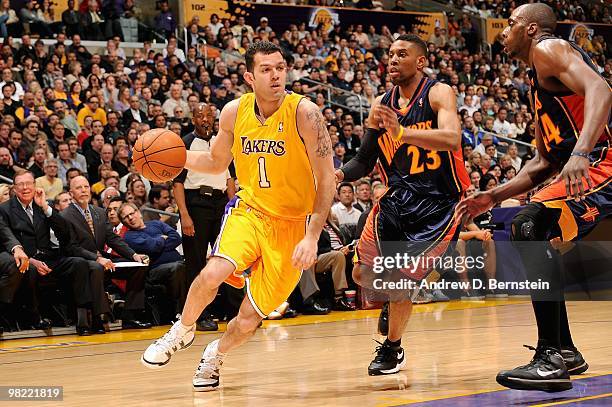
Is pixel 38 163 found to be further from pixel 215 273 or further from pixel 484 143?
pixel 484 143

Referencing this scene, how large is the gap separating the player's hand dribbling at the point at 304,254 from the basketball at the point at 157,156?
0.95 metres

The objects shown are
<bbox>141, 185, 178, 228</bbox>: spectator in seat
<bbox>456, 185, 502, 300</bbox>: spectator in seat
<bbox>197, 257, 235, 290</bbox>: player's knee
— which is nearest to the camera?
<bbox>197, 257, 235, 290</bbox>: player's knee

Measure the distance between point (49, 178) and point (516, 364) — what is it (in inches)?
268

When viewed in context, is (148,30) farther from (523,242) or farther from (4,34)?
(523,242)

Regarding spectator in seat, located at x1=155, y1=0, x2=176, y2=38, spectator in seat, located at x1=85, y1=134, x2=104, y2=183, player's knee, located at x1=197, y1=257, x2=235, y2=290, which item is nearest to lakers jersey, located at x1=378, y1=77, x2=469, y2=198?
player's knee, located at x1=197, y1=257, x2=235, y2=290

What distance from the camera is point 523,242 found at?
4.66 meters

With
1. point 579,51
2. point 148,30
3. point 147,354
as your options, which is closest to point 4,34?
point 148,30

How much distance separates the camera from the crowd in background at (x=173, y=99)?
11.0 meters

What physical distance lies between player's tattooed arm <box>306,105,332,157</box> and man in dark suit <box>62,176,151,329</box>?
14.1 feet

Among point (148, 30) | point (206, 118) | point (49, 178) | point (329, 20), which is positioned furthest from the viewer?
point (329, 20)

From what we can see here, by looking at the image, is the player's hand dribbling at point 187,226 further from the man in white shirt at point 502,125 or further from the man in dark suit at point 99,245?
the man in white shirt at point 502,125

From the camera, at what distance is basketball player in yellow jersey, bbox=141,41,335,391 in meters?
5.23

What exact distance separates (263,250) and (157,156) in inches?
32.4

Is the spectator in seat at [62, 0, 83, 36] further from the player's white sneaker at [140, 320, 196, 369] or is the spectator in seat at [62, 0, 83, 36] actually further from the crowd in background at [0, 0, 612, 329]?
the player's white sneaker at [140, 320, 196, 369]
